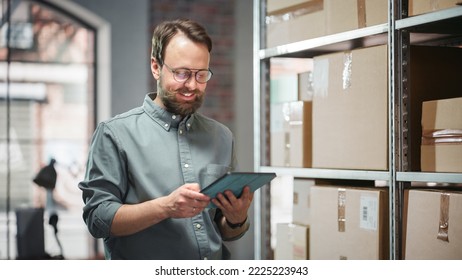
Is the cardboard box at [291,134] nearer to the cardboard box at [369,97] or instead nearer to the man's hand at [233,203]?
the cardboard box at [369,97]

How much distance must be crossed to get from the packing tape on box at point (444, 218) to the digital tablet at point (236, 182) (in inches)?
22.7

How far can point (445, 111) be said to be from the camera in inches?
80.4

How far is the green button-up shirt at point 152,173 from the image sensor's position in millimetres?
1770

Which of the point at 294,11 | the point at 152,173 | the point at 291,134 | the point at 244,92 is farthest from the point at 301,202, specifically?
the point at 244,92

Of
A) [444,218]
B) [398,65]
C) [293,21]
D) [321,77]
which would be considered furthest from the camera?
[293,21]

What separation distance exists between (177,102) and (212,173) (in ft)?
0.68

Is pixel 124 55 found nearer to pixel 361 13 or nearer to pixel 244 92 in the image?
pixel 244 92

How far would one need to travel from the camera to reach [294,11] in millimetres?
2658

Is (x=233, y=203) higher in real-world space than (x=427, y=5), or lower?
lower

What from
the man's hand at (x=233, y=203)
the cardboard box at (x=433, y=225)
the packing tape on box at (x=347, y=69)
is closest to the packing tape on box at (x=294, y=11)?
the packing tape on box at (x=347, y=69)

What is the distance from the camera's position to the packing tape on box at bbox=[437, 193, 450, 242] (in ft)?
6.54

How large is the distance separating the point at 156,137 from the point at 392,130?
734 mm

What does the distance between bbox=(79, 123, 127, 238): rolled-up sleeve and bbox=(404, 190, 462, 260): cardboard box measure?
0.87 meters
